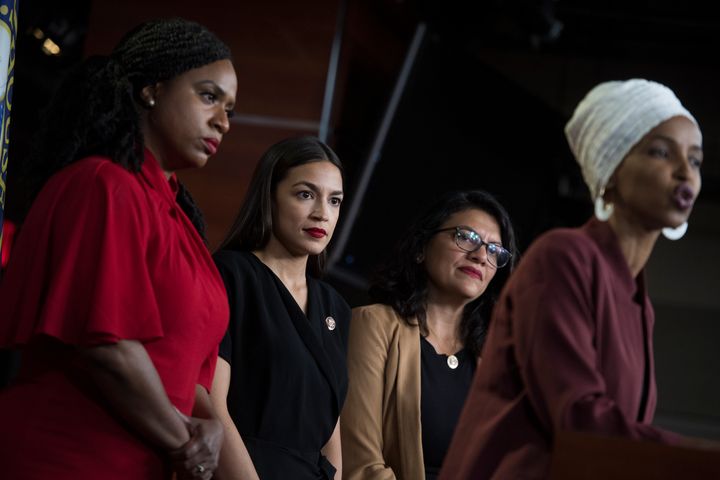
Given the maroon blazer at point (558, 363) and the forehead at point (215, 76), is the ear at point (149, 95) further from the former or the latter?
the maroon blazer at point (558, 363)

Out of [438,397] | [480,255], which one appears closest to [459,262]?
[480,255]

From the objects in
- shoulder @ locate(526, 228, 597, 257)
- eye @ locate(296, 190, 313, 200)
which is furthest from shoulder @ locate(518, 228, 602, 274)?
eye @ locate(296, 190, 313, 200)

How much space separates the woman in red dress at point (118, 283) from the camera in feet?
6.09

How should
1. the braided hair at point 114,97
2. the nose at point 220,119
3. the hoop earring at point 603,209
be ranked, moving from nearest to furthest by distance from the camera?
1. the hoop earring at point 603,209
2. the braided hair at point 114,97
3. the nose at point 220,119

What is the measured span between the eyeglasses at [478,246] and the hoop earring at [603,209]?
1.44 m

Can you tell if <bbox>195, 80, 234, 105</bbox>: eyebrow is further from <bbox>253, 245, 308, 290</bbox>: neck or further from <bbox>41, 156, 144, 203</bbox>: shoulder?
<bbox>253, 245, 308, 290</bbox>: neck

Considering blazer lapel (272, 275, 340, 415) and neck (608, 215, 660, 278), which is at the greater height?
neck (608, 215, 660, 278)

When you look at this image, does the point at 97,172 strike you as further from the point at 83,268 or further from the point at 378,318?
the point at 378,318

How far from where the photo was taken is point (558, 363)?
1603 millimetres

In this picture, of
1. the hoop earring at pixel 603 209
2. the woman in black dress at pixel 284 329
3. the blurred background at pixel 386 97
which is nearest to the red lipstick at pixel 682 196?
the hoop earring at pixel 603 209

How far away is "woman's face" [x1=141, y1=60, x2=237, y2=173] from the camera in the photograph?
2115mm

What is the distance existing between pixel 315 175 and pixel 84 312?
3.49 feet

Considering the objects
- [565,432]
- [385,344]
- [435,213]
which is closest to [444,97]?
[435,213]

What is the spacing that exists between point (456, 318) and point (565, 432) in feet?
5.81
